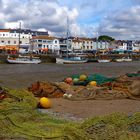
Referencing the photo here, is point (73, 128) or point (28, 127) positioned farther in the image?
point (28, 127)

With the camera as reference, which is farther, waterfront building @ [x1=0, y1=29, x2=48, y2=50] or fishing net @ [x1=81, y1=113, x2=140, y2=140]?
waterfront building @ [x1=0, y1=29, x2=48, y2=50]

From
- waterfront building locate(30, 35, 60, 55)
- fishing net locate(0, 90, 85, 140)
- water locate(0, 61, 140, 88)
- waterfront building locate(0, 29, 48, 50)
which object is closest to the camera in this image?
fishing net locate(0, 90, 85, 140)

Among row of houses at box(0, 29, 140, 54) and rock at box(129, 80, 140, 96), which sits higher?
row of houses at box(0, 29, 140, 54)

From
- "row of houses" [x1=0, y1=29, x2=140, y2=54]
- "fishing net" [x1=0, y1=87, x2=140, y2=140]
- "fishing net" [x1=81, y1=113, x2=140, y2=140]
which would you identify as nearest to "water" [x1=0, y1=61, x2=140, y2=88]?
"fishing net" [x1=0, y1=87, x2=140, y2=140]

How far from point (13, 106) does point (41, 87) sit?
257 inches

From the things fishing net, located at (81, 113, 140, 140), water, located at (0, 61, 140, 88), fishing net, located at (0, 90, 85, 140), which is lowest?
water, located at (0, 61, 140, 88)

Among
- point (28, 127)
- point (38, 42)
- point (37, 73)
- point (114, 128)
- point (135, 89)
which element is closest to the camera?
point (114, 128)

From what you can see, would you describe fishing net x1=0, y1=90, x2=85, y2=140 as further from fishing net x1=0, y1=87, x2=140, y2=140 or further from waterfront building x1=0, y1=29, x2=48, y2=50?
waterfront building x1=0, y1=29, x2=48, y2=50

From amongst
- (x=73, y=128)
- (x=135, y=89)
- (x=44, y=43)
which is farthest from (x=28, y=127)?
(x=44, y=43)

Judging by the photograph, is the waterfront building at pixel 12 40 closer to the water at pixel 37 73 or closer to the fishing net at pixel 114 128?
the water at pixel 37 73

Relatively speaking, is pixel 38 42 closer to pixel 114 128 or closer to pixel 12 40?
pixel 12 40

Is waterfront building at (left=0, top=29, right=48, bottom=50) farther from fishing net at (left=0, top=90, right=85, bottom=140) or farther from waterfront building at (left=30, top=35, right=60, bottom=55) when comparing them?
fishing net at (left=0, top=90, right=85, bottom=140)

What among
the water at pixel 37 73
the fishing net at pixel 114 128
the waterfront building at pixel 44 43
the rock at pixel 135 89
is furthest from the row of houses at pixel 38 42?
the fishing net at pixel 114 128

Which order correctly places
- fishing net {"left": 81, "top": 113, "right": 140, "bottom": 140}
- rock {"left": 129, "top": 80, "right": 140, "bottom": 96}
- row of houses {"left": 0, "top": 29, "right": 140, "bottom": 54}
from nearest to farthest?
fishing net {"left": 81, "top": 113, "right": 140, "bottom": 140} → rock {"left": 129, "top": 80, "right": 140, "bottom": 96} → row of houses {"left": 0, "top": 29, "right": 140, "bottom": 54}
